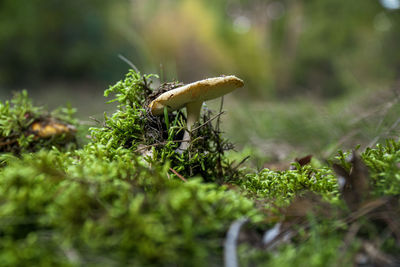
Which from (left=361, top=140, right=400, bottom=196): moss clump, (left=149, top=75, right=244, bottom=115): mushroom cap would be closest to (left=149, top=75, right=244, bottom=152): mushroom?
(left=149, top=75, right=244, bottom=115): mushroom cap

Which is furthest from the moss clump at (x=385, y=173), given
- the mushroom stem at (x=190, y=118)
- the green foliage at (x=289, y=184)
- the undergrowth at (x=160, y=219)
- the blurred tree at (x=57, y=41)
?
the blurred tree at (x=57, y=41)

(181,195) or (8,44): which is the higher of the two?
(8,44)

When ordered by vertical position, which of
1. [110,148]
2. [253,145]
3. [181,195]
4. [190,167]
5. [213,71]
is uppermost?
[213,71]

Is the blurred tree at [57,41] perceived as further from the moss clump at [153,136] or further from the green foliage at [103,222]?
the green foliage at [103,222]

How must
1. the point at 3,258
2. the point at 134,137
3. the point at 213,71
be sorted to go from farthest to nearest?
the point at 213,71 < the point at 134,137 < the point at 3,258

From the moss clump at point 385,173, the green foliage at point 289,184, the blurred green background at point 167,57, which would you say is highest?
the blurred green background at point 167,57

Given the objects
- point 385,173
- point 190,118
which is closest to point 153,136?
point 190,118

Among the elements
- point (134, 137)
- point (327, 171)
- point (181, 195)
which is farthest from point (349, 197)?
point (134, 137)

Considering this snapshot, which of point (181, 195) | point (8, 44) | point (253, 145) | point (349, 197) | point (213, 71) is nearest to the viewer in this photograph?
point (181, 195)

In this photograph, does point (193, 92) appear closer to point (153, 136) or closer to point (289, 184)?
point (153, 136)

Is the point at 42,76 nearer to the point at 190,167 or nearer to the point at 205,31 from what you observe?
the point at 205,31
